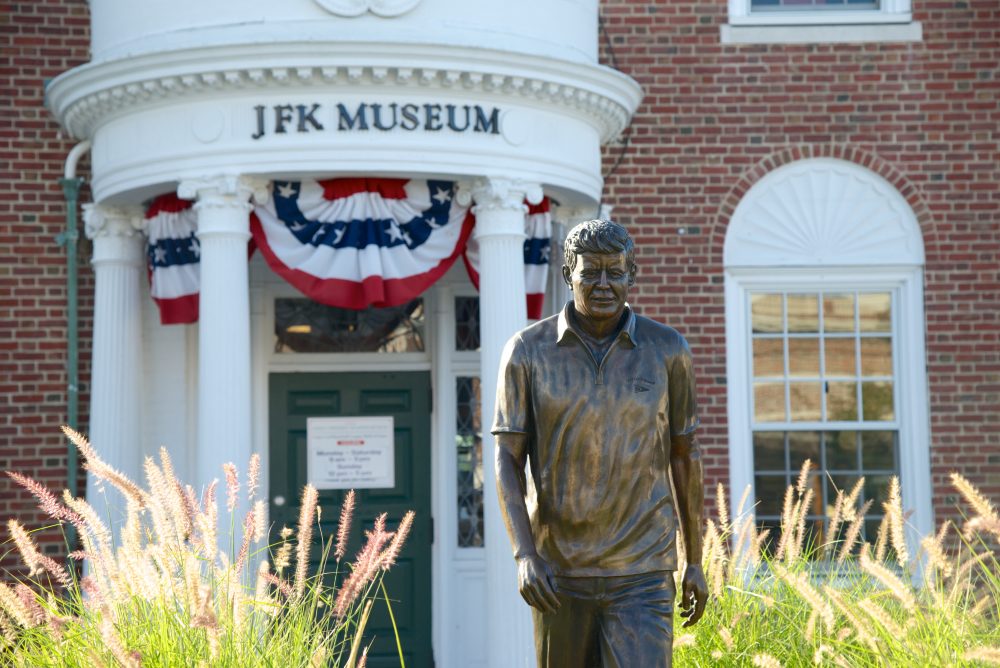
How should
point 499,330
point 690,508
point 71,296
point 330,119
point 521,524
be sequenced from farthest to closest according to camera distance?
point 71,296, point 499,330, point 330,119, point 690,508, point 521,524

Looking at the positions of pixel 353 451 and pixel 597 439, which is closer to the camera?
pixel 597 439

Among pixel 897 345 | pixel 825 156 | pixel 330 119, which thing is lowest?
pixel 897 345

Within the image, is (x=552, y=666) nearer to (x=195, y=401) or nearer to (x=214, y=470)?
(x=214, y=470)

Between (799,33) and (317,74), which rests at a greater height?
(799,33)

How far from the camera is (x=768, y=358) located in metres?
12.2

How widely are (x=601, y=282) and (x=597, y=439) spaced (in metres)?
0.52

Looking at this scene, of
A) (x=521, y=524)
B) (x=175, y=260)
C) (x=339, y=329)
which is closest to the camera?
(x=521, y=524)

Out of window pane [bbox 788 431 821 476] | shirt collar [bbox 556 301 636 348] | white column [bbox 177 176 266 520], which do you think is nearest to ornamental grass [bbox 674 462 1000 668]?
shirt collar [bbox 556 301 636 348]

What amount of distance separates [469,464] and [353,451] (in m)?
0.96

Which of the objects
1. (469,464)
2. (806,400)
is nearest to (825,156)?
(806,400)

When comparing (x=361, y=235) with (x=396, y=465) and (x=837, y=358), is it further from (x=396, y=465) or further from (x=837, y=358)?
(x=837, y=358)

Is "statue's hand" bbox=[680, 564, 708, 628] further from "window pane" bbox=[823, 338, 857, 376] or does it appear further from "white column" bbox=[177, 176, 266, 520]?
"window pane" bbox=[823, 338, 857, 376]

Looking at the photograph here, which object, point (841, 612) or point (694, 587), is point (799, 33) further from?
point (694, 587)

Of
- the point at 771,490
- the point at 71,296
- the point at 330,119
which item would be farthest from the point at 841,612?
the point at 71,296
